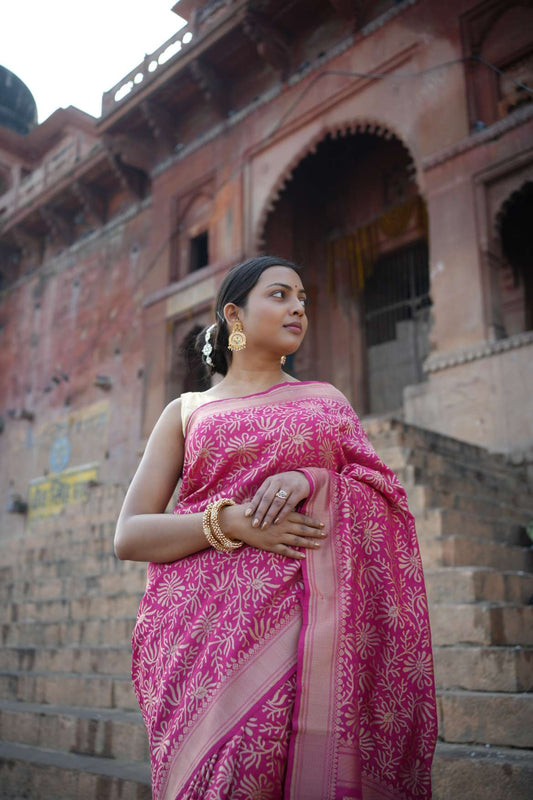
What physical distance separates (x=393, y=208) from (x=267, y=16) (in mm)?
3176

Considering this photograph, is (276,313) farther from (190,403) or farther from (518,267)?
(518,267)

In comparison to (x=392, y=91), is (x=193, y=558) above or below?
below

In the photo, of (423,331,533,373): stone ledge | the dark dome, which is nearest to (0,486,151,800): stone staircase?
(423,331,533,373): stone ledge

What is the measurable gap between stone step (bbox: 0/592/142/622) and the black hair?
9.43ft

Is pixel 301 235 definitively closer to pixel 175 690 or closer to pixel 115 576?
pixel 115 576

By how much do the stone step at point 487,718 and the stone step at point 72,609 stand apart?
2.33 m

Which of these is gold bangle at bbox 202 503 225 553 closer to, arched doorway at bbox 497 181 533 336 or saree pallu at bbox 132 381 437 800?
saree pallu at bbox 132 381 437 800

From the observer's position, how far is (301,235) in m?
11.2

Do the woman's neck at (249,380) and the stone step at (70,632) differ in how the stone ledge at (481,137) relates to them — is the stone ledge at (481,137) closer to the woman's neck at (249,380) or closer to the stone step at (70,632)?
the stone step at (70,632)

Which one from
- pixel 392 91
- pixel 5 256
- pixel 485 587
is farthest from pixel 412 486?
pixel 5 256

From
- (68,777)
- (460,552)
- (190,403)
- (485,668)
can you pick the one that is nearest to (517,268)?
(460,552)

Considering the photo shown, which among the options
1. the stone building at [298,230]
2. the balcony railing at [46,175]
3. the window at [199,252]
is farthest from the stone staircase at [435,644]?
the balcony railing at [46,175]

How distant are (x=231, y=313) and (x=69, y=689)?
3.02 m

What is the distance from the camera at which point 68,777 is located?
297 centimetres
